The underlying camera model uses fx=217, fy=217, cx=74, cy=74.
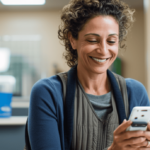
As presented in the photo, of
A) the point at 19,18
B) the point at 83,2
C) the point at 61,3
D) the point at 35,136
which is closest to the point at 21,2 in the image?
the point at 61,3

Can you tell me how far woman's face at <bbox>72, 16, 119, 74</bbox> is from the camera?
2.77ft

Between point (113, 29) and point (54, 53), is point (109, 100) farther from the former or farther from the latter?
point (54, 53)

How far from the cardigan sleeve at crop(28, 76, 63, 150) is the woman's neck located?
130 mm

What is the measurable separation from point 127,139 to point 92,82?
0.99 ft

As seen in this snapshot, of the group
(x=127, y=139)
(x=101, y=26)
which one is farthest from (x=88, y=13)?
(x=127, y=139)

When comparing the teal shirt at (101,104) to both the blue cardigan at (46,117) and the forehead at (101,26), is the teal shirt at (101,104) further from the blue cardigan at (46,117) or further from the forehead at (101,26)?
the forehead at (101,26)

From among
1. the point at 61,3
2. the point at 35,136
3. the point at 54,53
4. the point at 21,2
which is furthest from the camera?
the point at 54,53

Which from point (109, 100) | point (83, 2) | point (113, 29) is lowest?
point (109, 100)

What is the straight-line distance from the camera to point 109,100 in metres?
0.93

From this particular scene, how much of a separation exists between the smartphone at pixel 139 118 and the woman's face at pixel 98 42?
0.29 meters

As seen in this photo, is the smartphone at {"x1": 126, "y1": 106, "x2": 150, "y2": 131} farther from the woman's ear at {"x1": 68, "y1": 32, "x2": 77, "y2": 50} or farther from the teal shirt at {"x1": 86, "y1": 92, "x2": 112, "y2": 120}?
the woman's ear at {"x1": 68, "y1": 32, "x2": 77, "y2": 50}

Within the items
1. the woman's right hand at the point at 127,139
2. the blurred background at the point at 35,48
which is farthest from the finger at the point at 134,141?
the blurred background at the point at 35,48

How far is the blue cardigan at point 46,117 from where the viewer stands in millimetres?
809

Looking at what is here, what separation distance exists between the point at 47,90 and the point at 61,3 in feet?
13.7
